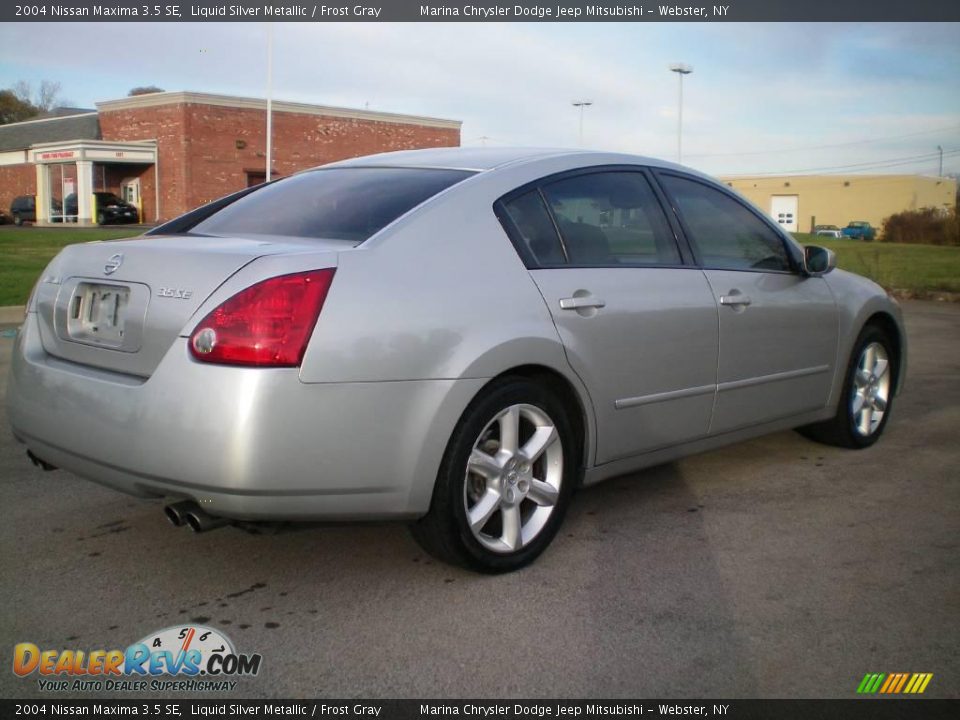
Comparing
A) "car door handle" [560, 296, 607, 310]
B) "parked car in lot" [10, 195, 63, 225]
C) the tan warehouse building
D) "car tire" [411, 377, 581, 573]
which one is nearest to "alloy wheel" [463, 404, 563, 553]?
"car tire" [411, 377, 581, 573]

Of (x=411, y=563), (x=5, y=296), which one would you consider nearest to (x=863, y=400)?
(x=411, y=563)

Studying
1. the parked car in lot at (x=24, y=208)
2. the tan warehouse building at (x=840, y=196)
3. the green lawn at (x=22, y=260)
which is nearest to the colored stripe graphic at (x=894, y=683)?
the green lawn at (x=22, y=260)

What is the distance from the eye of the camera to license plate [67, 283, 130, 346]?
338cm

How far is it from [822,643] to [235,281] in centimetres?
216

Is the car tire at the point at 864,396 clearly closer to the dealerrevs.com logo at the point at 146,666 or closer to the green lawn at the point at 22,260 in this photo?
the dealerrevs.com logo at the point at 146,666

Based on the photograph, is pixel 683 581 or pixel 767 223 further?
pixel 767 223

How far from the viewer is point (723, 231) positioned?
4816 mm

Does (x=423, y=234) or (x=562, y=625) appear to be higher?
(x=423, y=234)

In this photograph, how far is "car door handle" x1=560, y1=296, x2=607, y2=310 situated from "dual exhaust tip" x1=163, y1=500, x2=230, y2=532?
1.47 meters

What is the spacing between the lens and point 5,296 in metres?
13.0

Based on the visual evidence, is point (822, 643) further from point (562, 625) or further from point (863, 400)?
point (863, 400)

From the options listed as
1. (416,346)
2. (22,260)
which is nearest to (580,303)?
(416,346)
